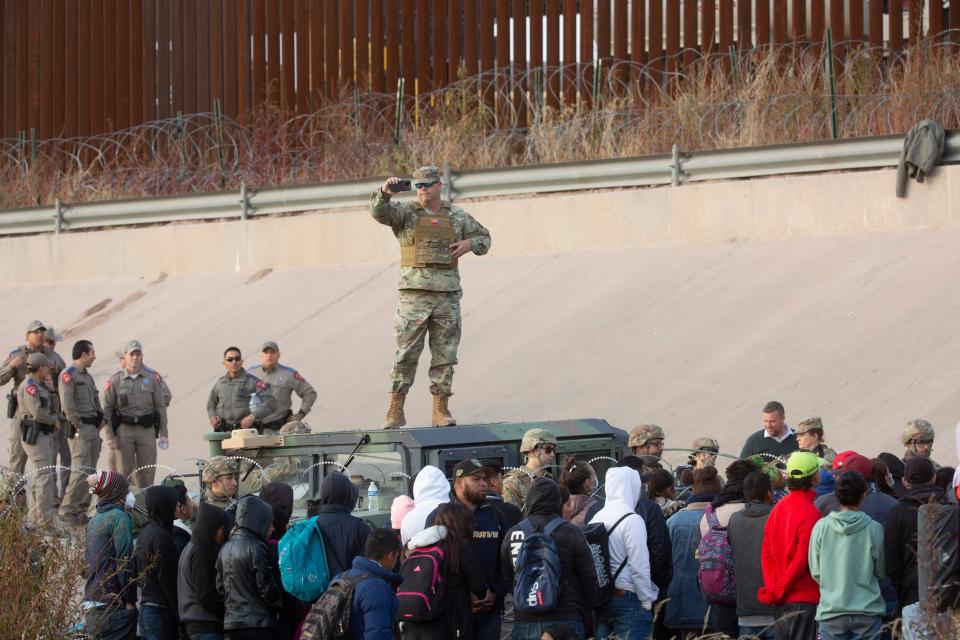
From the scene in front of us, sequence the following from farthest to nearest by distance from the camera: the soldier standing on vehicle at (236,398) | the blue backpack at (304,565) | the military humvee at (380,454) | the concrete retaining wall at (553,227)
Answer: the concrete retaining wall at (553,227)
the soldier standing on vehicle at (236,398)
the military humvee at (380,454)
the blue backpack at (304,565)

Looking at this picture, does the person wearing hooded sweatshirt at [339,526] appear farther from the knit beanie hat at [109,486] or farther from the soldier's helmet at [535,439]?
the soldier's helmet at [535,439]

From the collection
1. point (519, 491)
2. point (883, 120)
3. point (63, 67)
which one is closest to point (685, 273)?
point (883, 120)

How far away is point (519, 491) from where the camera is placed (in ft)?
29.5

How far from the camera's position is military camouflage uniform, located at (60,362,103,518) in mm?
14266

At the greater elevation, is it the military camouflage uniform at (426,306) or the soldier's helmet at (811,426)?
the military camouflage uniform at (426,306)

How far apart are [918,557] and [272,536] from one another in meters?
3.08

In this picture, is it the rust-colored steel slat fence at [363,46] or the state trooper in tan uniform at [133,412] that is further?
the rust-colored steel slat fence at [363,46]

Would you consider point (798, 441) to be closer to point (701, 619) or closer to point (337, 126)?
point (701, 619)

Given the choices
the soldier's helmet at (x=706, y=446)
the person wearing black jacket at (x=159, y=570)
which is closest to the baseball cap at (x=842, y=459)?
the soldier's helmet at (x=706, y=446)

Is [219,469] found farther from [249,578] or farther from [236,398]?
[236,398]

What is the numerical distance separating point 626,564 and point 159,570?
2318mm

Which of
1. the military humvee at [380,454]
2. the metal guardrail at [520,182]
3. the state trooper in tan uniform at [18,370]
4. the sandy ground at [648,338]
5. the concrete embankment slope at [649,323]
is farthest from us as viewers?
the metal guardrail at [520,182]

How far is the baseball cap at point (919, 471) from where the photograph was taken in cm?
805

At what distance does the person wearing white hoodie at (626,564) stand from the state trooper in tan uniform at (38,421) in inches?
300
